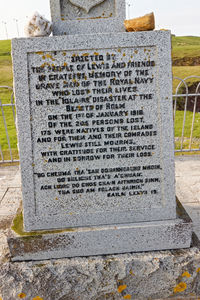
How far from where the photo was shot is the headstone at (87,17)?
2840 mm

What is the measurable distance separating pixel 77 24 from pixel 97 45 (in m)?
0.38


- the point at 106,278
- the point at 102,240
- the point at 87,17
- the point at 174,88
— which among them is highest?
the point at 87,17

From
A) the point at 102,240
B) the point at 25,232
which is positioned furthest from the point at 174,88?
the point at 25,232

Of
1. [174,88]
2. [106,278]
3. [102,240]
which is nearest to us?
[106,278]

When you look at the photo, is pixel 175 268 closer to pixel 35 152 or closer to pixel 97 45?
pixel 35 152

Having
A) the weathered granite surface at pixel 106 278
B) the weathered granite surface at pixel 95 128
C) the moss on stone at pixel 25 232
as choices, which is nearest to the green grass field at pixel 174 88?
the moss on stone at pixel 25 232

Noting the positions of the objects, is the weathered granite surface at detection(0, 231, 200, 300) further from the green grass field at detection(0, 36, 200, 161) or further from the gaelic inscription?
the green grass field at detection(0, 36, 200, 161)

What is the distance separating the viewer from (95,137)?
280 centimetres

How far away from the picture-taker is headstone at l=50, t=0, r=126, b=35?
2840 millimetres

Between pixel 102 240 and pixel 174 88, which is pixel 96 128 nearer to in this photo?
pixel 102 240

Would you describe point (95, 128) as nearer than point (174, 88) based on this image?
Yes

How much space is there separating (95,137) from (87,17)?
1.08 meters

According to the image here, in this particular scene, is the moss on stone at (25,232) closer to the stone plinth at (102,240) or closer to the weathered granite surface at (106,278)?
the stone plinth at (102,240)

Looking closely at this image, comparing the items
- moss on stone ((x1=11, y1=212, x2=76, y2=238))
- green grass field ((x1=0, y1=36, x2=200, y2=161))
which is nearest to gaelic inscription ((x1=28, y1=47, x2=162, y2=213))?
moss on stone ((x1=11, y1=212, x2=76, y2=238))
